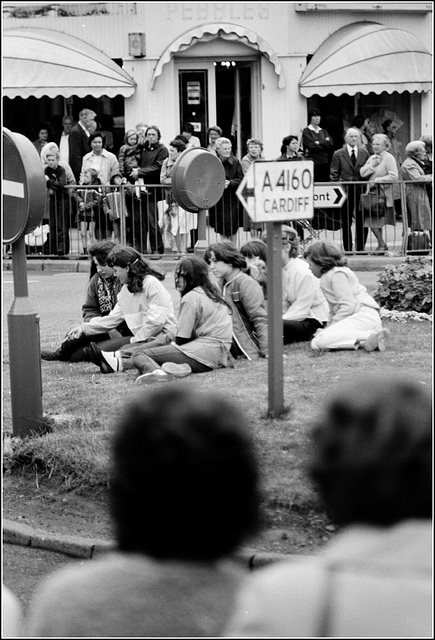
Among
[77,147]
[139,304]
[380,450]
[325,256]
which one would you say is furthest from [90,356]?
[77,147]

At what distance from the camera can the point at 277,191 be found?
657 centimetres

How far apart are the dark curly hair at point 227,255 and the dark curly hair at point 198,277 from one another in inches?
15.8

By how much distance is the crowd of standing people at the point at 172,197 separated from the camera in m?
16.4

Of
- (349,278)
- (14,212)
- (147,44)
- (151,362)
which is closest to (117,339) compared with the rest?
(151,362)

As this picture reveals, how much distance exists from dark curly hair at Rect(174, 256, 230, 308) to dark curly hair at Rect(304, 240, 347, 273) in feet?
3.30

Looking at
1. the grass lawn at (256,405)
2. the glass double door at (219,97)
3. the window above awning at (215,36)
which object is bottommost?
the grass lawn at (256,405)

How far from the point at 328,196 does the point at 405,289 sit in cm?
172

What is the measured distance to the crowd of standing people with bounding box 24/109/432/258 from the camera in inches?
645

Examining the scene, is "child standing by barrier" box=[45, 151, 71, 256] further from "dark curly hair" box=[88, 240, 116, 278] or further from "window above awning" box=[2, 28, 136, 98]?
"dark curly hair" box=[88, 240, 116, 278]

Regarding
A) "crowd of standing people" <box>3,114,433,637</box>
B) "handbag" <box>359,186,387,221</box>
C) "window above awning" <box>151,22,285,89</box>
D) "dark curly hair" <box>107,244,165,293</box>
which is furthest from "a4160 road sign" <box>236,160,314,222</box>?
"window above awning" <box>151,22,285,89</box>

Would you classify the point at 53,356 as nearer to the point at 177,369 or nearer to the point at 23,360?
the point at 177,369

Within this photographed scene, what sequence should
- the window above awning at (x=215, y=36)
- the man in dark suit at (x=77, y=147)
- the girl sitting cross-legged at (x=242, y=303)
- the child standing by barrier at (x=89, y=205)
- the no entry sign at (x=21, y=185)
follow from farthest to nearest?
the window above awning at (x=215, y=36) → the man in dark suit at (x=77, y=147) → the child standing by barrier at (x=89, y=205) → the girl sitting cross-legged at (x=242, y=303) → the no entry sign at (x=21, y=185)

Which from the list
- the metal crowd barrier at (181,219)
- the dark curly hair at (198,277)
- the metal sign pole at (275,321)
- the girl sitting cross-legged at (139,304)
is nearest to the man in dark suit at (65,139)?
the metal crowd barrier at (181,219)

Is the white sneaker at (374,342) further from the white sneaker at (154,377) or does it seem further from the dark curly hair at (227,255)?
the white sneaker at (154,377)
